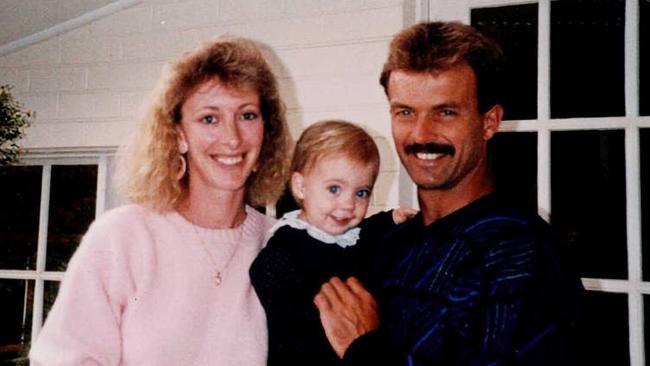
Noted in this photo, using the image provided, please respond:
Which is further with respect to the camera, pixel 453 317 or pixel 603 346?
pixel 603 346

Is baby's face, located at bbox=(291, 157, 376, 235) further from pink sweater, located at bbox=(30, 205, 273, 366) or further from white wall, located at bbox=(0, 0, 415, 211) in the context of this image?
white wall, located at bbox=(0, 0, 415, 211)

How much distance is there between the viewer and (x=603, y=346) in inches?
94.2

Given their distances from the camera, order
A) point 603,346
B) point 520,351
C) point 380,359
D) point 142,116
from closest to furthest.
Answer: point 520,351, point 380,359, point 142,116, point 603,346

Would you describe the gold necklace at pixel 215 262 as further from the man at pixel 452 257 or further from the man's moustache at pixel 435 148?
the man's moustache at pixel 435 148

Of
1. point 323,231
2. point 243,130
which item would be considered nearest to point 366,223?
point 323,231

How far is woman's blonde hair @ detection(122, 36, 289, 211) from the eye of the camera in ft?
5.42

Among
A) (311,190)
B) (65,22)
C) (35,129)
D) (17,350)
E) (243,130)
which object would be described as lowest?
(17,350)

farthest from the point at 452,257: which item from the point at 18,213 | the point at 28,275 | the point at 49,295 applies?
the point at 18,213

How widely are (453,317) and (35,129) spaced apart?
299 cm

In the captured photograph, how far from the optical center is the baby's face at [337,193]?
1.60 metres

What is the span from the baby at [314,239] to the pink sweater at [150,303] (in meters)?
0.09

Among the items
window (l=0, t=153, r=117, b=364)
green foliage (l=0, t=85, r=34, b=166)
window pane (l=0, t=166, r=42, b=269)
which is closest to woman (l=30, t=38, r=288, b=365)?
green foliage (l=0, t=85, r=34, b=166)

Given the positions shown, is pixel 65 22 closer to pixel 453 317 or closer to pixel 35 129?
pixel 35 129

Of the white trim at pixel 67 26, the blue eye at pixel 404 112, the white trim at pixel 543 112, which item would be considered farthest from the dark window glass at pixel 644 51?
the white trim at pixel 67 26
